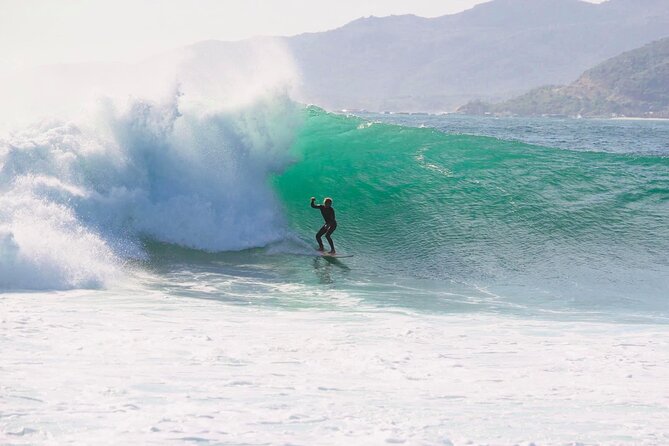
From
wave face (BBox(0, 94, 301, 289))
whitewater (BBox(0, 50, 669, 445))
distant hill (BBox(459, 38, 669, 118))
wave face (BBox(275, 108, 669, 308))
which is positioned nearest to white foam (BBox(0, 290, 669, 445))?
whitewater (BBox(0, 50, 669, 445))

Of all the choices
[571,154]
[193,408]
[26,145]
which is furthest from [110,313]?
[571,154]

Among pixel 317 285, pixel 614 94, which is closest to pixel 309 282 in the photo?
pixel 317 285

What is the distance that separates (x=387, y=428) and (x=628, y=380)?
2.41 metres

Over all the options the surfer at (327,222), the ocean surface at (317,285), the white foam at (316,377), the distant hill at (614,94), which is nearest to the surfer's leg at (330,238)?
the surfer at (327,222)

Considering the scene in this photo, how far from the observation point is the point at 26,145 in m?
13.1

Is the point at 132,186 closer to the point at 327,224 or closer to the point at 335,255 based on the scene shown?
the point at 327,224

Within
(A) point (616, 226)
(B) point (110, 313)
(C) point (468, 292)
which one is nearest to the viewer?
(B) point (110, 313)

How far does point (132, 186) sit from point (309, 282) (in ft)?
14.1

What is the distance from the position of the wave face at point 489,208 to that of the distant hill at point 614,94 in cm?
13135

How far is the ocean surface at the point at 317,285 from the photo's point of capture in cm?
563

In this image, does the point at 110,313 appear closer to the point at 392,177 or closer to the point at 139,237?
the point at 139,237

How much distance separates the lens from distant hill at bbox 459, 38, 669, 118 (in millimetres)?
150250

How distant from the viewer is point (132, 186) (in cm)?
1422

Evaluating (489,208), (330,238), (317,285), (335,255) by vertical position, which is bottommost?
(317,285)
